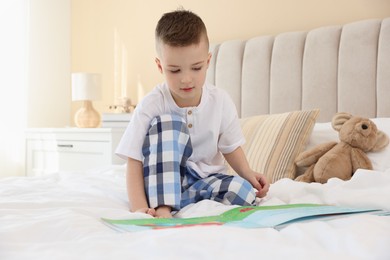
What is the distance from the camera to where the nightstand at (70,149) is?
2.92m

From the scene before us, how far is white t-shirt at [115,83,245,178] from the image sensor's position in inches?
55.4

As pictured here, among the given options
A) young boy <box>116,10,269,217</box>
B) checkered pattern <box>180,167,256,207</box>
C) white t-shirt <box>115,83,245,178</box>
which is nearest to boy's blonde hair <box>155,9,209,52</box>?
young boy <box>116,10,269,217</box>

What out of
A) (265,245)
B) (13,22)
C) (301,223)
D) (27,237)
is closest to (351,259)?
(265,245)

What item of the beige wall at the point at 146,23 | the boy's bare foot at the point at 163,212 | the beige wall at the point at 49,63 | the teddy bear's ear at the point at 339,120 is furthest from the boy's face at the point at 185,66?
the beige wall at the point at 49,63

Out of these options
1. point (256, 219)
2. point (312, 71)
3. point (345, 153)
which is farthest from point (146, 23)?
point (256, 219)

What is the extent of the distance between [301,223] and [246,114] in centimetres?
181

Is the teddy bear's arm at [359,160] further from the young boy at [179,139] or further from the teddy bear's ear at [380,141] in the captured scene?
the young boy at [179,139]

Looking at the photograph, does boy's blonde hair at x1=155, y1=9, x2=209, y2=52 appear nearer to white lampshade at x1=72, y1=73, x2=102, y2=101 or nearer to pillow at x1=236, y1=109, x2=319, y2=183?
pillow at x1=236, y1=109, x2=319, y2=183

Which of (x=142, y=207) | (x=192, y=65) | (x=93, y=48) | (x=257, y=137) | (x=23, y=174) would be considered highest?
(x=93, y=48)

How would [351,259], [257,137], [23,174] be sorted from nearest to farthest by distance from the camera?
[351,259]
[257,137]
[23,174]

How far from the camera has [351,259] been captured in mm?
647

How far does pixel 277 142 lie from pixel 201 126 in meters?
0.57

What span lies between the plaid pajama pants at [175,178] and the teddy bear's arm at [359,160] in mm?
601

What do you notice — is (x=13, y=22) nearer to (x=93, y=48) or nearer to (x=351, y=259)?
(x=93, y=48)
